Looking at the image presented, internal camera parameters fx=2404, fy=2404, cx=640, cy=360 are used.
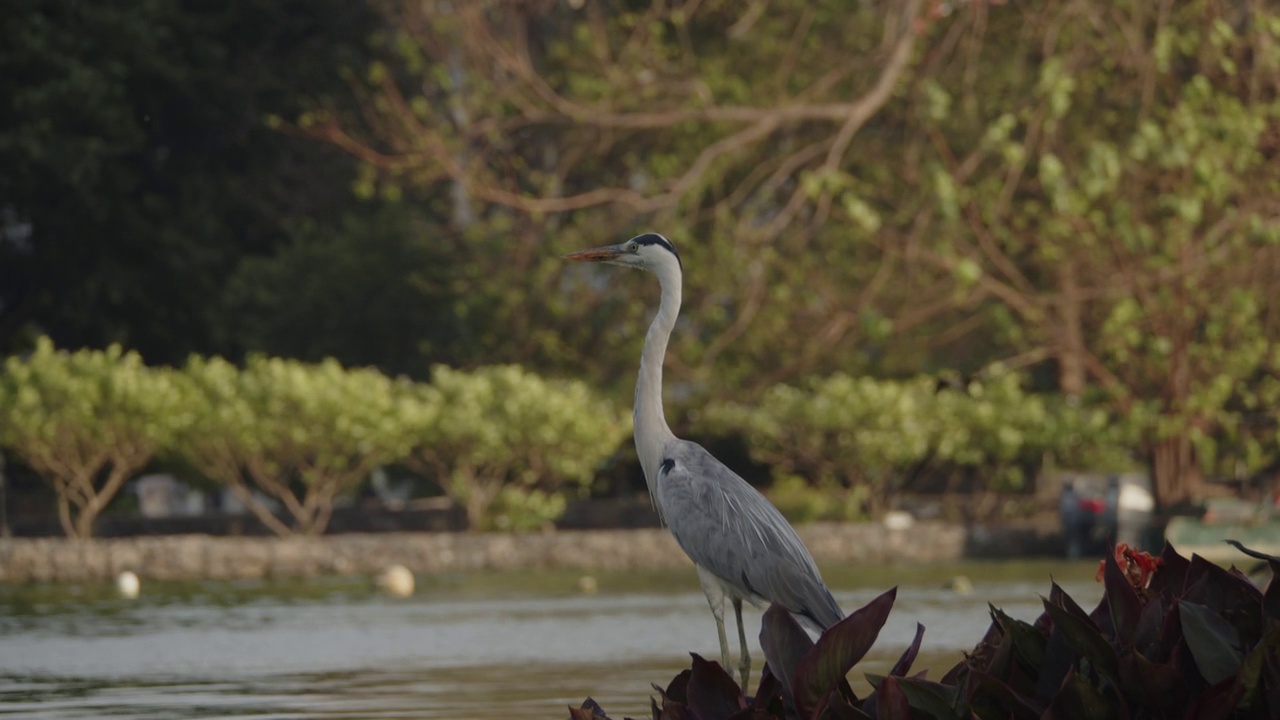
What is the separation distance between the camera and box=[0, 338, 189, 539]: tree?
90.9 feet

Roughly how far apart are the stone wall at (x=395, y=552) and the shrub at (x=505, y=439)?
2.74ft

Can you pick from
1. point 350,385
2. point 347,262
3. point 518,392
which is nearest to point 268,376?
point 350,385

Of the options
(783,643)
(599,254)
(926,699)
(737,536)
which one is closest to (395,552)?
(599,254)

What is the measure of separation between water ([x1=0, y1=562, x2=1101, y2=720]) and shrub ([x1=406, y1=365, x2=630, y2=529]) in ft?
6.87

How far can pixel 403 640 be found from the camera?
1739cm

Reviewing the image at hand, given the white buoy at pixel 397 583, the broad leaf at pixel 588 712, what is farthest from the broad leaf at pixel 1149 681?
the white buoy at pixel 397 583

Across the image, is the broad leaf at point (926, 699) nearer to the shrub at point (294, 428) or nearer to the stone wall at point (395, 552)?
the stone wall at point (395, 552)

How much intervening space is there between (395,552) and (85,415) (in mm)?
3930

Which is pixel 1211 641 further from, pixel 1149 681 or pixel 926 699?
pixel 926 699

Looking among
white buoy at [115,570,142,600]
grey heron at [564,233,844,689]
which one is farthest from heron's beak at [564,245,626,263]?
white buoy at [115,570,142,600]

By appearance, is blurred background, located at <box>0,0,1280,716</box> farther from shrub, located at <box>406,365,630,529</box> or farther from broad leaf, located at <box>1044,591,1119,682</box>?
broad leaf, located at <box>1044,591,1119,682</box>

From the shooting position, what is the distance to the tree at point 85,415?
90.9 ft

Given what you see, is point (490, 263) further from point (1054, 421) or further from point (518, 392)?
point (1054, 421)

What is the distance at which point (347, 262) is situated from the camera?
36.8 m
